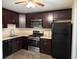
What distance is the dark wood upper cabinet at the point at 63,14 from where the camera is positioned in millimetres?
4016

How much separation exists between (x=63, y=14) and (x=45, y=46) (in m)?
1.81

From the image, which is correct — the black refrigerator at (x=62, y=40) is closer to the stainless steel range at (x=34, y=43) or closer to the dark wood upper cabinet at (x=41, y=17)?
the dark wood upper cabinet at (x=41, y=17)

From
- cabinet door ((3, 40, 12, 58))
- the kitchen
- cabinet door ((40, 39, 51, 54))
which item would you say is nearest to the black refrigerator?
the kitchen

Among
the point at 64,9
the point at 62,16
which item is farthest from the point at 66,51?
the point at 64,9

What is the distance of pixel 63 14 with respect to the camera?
13.7 feet

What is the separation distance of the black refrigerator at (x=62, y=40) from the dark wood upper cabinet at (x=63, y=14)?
0.81 meters

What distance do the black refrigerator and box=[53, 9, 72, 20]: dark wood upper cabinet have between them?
2.67 feet

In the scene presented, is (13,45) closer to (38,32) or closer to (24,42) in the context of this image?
(24,42)

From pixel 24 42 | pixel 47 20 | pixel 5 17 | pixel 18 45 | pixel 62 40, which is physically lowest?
pixel 18 45

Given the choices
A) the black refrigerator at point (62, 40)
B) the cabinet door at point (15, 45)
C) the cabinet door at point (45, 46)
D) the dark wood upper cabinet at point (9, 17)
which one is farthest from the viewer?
the cabinet door at point (15, 45)

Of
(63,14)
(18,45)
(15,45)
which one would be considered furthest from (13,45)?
(63,14)

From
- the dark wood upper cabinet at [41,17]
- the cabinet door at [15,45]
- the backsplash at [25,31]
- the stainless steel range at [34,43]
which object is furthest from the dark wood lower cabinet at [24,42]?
the dark wood upper cabinet at [41,17]

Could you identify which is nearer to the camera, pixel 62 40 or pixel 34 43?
pixel 62 40

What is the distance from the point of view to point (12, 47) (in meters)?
4.48
